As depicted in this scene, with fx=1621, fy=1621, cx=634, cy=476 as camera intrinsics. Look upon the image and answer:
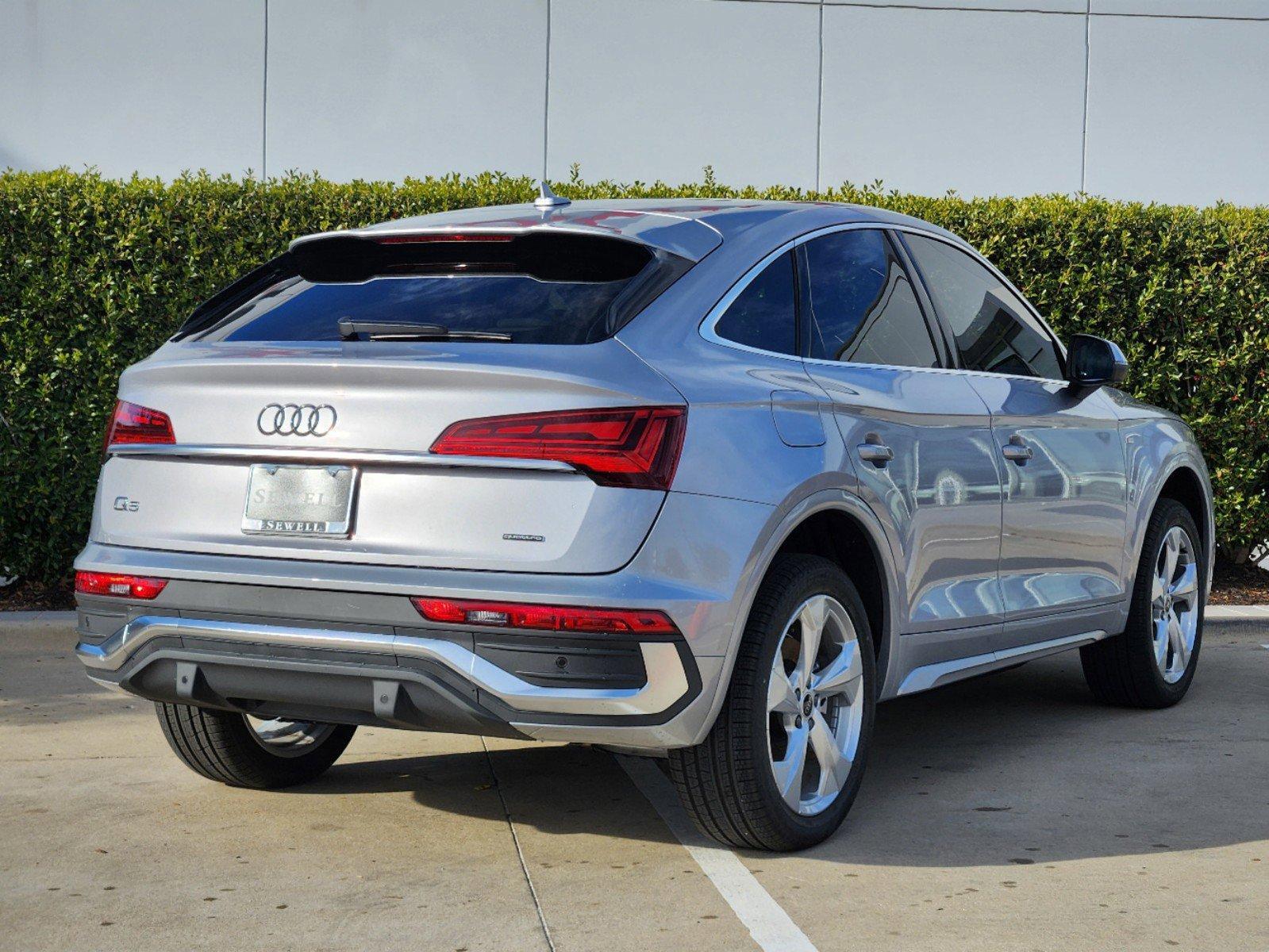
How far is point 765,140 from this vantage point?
12.0 m

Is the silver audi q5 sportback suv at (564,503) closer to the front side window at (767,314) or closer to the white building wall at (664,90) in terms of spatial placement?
the front side window at (767,314)

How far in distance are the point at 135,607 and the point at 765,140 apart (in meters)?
8.71

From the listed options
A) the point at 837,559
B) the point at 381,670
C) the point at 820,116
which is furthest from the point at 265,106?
the point at 381,670

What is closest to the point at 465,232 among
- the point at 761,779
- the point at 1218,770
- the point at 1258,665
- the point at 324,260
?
the point at 324,260

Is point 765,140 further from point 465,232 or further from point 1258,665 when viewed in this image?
point 465,232

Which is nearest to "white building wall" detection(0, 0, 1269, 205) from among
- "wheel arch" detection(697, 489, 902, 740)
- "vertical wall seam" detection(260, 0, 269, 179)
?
"vertical wall seam" detection(260, 0, 269, 179)

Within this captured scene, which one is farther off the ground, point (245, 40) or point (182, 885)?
point (245, 40)

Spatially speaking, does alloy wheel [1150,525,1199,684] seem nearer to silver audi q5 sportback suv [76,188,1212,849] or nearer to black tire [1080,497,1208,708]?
black tire [1080,497,1208,708]

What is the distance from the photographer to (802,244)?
477 centimetres

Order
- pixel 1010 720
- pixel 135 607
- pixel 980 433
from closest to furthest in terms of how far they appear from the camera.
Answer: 1. pixel 135 607
2. pixel 980 433
3. pixel 1010 720

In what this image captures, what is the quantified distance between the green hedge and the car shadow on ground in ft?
10.6

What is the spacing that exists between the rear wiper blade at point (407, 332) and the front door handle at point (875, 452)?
1.13 meters

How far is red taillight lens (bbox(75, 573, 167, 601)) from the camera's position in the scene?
4062mm

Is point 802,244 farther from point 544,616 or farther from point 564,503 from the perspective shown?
point 544,616
